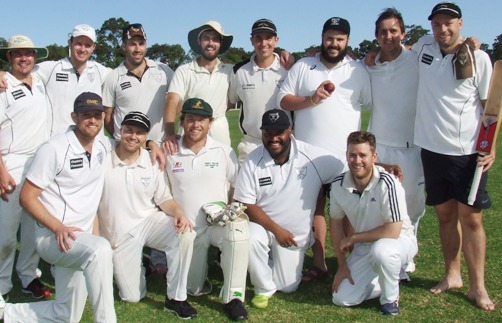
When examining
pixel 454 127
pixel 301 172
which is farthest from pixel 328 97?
pixel 454 127

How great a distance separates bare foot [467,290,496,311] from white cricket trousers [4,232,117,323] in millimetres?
3147

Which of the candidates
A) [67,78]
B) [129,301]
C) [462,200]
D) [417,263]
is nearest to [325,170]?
[462,200]

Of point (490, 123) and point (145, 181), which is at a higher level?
point (490, 123)

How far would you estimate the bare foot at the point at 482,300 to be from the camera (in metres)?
4.85

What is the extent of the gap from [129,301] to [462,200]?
320cm

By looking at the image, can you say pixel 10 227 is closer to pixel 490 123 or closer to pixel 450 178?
pixel 450 178

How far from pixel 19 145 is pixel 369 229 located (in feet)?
11.1

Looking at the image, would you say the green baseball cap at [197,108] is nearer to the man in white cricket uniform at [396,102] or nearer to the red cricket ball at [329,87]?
the red cricket ball at [329,87]

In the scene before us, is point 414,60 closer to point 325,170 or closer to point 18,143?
point 325,170

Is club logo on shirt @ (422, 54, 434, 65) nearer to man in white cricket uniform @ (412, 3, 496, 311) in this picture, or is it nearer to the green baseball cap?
man in white cricket uniform @ (412, 3, 496, 311)

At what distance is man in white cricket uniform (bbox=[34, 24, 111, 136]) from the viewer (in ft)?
19.2

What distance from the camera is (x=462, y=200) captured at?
503 centimetres

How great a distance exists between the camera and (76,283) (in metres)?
4.40

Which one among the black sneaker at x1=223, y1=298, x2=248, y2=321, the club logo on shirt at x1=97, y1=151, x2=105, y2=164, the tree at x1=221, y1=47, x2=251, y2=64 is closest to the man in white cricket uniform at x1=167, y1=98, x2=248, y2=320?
the black sneaker at x1=223, y1=298, x2=248, y2=321
